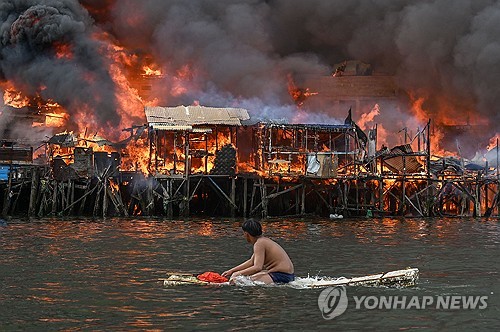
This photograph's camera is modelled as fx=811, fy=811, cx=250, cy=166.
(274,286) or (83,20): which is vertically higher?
(83,20)

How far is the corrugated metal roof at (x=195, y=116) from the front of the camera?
1865 inches

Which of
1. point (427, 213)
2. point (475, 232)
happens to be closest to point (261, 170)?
point (427, 213)

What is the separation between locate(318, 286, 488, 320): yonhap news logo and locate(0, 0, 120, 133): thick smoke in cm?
4246

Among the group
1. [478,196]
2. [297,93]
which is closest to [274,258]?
[478,196]

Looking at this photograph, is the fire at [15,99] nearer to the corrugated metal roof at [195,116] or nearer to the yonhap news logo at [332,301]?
the corrugated metal roof at [195,116]

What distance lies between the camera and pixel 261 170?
46.0 metres

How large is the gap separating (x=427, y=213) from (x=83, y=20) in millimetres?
31581

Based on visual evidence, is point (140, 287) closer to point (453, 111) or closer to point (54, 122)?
point (54, 122)

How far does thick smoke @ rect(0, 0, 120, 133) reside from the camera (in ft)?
188

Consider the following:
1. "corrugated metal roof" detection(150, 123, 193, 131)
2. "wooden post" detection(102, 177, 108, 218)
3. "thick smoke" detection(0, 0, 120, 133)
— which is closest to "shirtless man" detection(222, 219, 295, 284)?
"wooden post" detection(102, 177, 108, 218)

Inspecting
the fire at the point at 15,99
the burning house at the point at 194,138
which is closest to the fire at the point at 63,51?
the fire at the point at 15,99

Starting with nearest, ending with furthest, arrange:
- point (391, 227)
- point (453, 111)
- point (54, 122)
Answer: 1. point (391, 227)
2. point (54, 122)
3. point (453, 111)

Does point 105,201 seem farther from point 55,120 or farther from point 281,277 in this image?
point 281,277

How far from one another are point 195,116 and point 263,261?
32.0m
